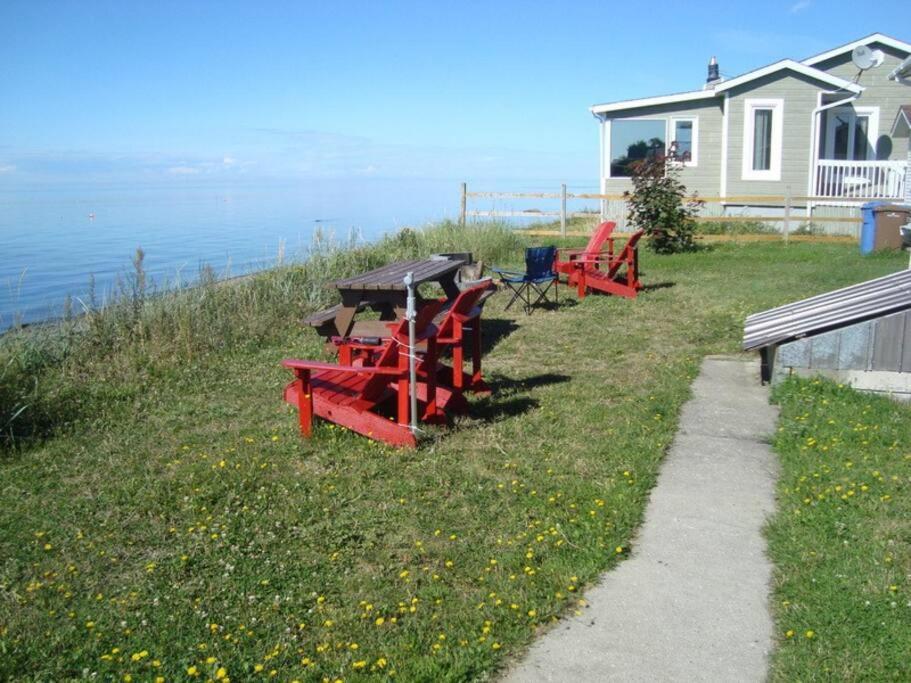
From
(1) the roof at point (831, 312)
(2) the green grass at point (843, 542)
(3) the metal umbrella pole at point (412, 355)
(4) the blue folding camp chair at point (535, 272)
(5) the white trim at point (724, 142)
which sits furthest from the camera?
(5) the white trim at point (724, 142)

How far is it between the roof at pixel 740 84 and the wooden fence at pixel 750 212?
2.62m

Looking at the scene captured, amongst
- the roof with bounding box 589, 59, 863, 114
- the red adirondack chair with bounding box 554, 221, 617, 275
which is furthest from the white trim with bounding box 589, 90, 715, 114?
the red adirondack chair with bounding box 554, 221, 617, 275

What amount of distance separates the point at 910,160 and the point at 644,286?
22.6 feet

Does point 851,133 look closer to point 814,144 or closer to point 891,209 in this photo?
point 814,144

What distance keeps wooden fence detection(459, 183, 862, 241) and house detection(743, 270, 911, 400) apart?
12357mm

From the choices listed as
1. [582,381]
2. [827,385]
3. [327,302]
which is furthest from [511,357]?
[327,302]

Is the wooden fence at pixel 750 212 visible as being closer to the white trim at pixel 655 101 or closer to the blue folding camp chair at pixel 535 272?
the white trim at pixel 655 101

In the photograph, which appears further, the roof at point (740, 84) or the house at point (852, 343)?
the roof at point (740, 84)

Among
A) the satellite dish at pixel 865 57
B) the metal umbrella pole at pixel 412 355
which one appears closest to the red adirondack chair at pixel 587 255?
the metal umbrella pole at pixel 412 355

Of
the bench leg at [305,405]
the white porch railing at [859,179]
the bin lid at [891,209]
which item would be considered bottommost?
the bench leg at [305,405]

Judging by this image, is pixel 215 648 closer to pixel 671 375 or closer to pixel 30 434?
pixel 30 434

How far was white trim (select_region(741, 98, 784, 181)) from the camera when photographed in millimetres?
22297

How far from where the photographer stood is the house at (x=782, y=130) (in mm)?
21906

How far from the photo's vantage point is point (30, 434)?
21.9ft
